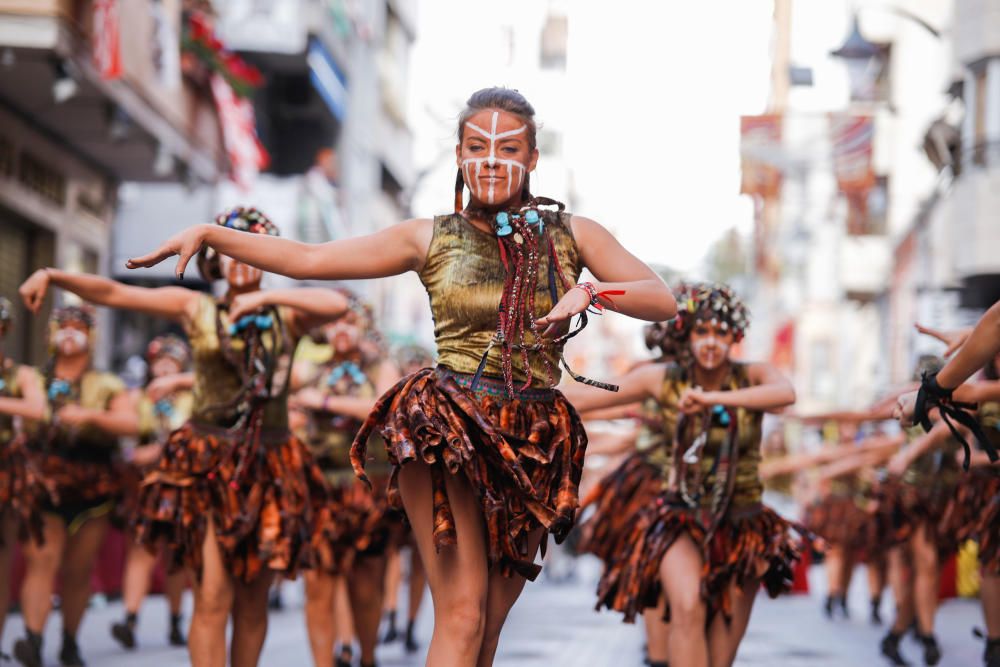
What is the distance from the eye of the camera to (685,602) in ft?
26.2

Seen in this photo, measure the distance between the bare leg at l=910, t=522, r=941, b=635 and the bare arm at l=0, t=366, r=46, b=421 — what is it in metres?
6.60

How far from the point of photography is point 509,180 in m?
→ 5.75

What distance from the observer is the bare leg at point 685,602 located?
7.78m

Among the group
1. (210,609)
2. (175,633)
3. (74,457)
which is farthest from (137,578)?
(210,609)

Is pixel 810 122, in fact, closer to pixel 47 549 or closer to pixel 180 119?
pixel 180 119

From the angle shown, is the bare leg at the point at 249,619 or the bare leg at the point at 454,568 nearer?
the bare leg at the point at 454,568

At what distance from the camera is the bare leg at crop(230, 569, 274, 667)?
25.6ft

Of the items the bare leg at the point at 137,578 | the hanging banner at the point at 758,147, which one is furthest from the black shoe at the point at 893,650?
the hanging banner at the point at 758,147

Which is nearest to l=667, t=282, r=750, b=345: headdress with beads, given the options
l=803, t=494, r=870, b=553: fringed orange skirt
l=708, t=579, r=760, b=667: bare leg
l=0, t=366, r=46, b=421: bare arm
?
l=708, t=579, r=760, b=667: bare leg

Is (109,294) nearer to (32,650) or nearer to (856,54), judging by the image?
(32,650)

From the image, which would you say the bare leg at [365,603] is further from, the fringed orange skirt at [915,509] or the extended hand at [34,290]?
the fringed orange skirt at [915,509]

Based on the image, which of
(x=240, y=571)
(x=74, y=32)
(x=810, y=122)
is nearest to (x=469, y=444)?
(x=240, y=571)

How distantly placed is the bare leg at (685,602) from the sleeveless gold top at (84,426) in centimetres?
490

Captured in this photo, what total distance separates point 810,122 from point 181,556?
206 feet
